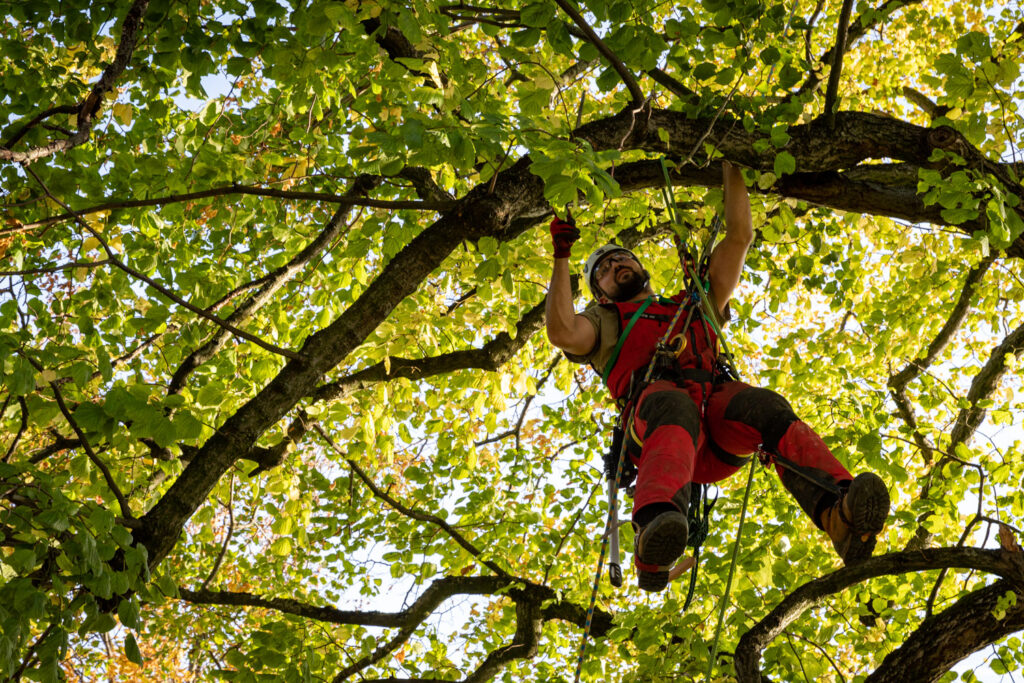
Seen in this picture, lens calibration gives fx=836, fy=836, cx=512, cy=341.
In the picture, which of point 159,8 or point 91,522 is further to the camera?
point 159,8

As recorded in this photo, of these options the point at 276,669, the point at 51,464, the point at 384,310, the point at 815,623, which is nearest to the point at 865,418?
the point at 815,623

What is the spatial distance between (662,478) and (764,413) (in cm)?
56

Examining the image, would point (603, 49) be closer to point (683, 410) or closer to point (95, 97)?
point (683, 410)

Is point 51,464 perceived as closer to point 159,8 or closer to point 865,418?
point 159,8

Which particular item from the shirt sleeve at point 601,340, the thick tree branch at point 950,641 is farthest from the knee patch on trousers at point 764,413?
the thick tree branch at point 950,641

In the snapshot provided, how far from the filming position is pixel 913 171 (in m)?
4.24

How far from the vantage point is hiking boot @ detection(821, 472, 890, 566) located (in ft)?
8.41

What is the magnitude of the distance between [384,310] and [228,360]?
151cm

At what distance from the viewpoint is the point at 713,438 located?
10.8ft

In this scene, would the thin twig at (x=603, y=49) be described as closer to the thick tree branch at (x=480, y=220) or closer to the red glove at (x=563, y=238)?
the thick tree branch at (x=480, y=220)

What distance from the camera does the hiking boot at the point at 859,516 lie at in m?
2.56

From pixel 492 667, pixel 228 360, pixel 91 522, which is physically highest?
pixel 228 360

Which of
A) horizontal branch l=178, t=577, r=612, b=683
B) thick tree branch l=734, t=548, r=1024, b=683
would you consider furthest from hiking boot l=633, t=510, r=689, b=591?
horizontal branch l=178, t=577, r=612, b=683

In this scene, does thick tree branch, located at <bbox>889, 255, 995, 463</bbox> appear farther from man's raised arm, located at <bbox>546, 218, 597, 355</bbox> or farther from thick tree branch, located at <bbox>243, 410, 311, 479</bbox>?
thick tree branch, located at <bbox>243, 410, 311, 479</bbox>
